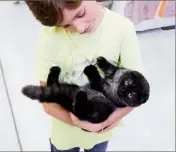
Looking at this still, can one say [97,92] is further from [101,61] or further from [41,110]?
[41,110]

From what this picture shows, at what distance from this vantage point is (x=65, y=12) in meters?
0.59

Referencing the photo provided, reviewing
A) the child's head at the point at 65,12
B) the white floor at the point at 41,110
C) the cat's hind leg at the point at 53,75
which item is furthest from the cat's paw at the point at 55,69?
the white floor at the point at 41,110

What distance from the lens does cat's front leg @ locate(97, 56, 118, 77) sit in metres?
0.74

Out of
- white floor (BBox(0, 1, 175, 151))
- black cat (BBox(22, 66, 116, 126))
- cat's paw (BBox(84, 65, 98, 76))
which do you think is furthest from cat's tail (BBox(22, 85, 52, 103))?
white floor (BBox(0, 1, 175, 151))

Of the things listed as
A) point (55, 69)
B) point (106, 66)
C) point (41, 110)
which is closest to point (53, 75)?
point (55, 69)

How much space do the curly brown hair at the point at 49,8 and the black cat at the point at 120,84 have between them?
0.61 ft

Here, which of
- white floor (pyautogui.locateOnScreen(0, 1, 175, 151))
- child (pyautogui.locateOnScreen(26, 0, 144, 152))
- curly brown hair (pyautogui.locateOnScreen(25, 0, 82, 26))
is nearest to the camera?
curly brown hair (pyautogui.locateOnScreen(25, 0, 82, 26))

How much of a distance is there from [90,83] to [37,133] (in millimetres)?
745

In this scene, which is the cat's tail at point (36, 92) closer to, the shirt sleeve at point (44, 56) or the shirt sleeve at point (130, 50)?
the shirt sleeve at point (44, 56)

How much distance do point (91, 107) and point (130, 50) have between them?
0.16 metres

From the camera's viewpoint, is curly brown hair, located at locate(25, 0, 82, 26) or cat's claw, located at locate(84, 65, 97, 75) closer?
curly brown hair, located at locate(25, 0, 82, 26)

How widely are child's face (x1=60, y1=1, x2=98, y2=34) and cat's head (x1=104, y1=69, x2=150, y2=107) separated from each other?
14cm

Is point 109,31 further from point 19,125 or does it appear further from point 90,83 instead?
point 19,125

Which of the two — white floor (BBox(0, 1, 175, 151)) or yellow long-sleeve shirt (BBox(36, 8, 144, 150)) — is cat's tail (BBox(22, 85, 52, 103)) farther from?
white floor (BBox(0, 1, 175, 151))
